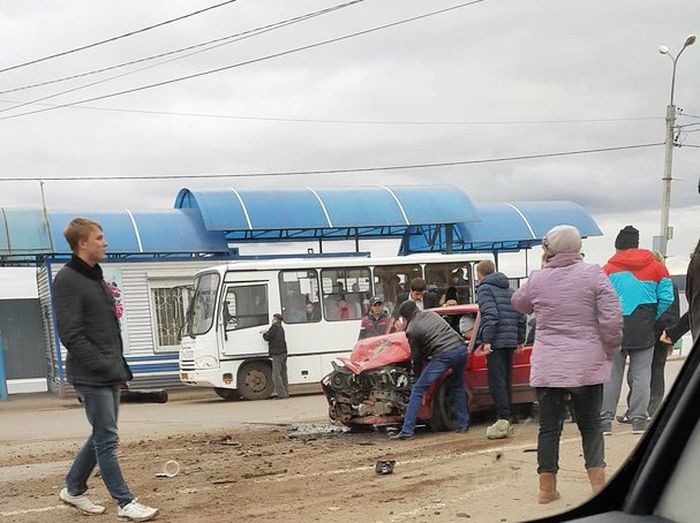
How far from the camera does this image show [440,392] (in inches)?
283

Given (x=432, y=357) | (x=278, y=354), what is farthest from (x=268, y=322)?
(x=432, y=357)

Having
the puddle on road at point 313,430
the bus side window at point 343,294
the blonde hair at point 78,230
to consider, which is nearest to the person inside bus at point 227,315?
the bus side window at point 343,294

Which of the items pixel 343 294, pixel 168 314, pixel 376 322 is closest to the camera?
pixel 168 314

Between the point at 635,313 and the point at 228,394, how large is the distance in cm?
917

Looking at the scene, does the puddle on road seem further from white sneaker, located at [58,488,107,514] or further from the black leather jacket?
white sneaker, located at [58,488,107,514]

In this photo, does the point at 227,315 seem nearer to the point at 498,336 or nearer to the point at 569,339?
the point at 498,336

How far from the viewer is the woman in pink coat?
369 centimetres

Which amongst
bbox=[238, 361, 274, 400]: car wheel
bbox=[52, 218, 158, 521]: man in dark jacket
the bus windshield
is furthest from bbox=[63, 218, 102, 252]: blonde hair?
bbox=[238, 361, 274, 400]: car wheel

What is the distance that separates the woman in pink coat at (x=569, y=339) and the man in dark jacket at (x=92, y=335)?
2.39 metres

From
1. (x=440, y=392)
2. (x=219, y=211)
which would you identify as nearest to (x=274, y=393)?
(x=440, y=392)

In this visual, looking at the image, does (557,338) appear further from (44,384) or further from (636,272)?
(44,384)

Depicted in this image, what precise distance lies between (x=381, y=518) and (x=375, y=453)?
2.16 meters

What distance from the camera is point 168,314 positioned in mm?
7461

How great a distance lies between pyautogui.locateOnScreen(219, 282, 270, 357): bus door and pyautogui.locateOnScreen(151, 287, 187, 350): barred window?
162 inches
